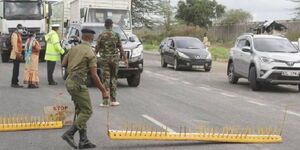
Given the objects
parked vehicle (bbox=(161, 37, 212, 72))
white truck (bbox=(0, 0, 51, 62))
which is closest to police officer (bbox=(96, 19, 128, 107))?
parked vehicle (bbox=(161, 37, 212, 72))

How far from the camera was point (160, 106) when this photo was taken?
39.5 ft

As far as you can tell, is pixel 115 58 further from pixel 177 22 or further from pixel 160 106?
pixel 177 22

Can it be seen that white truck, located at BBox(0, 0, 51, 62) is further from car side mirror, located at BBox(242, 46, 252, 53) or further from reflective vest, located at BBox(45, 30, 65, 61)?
car side mirror, located at BBox(242, 46, 252, 53)

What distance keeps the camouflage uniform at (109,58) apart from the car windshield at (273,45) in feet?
20.3

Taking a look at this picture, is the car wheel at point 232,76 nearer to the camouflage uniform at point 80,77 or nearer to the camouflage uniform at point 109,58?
the camouflage uniform at point 109,58

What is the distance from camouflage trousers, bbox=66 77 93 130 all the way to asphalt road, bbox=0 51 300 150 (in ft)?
1.70

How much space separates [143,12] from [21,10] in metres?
37.7

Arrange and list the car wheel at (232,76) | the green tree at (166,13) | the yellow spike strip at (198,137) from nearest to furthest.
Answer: the yellow spike strip at (198,137) < the car wheel at (232,76) < the green tree at (166,13)

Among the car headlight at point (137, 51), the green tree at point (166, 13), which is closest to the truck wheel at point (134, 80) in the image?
the car headlight at point (137, 51)

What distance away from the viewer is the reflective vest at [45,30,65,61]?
1583cm

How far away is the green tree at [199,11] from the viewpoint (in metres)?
69.8

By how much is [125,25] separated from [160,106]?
1332 centimetres

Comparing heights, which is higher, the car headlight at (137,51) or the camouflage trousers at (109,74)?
the car headlight at (137,51)

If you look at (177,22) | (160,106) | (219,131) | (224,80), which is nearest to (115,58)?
(160,106)
